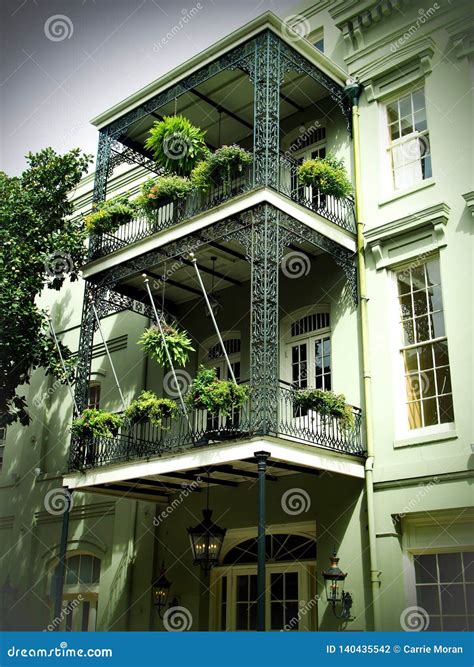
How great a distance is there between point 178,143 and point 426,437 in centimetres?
583

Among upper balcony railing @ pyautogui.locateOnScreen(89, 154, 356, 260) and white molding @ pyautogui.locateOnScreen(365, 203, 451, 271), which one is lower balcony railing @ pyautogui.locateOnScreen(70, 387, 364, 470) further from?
upper balcony railing @ pyautogui.locateOnScreen(89, 154, 356, 260)

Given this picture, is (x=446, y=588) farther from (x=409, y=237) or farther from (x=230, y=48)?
(x=230, y=48)

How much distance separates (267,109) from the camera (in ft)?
34.5

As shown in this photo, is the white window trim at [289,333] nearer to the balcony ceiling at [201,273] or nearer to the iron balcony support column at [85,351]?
the balcony ceiling at [201,273]

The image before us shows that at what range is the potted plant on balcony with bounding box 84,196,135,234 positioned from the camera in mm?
12316

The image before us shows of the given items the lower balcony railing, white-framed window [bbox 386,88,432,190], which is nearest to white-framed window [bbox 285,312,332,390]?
the lower balcony railing

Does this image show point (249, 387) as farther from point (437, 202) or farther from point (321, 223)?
point (437, 202)

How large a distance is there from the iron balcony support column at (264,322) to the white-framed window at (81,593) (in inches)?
230

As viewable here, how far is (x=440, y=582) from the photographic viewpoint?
29.8 ft

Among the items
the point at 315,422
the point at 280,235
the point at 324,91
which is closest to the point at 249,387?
the point at 315,422

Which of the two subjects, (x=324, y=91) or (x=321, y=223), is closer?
(x=321, y=223)

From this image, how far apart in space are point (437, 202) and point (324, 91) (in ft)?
9.71

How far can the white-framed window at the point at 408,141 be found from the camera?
11.0m

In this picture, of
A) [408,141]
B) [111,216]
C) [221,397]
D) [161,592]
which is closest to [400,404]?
[221,397]
